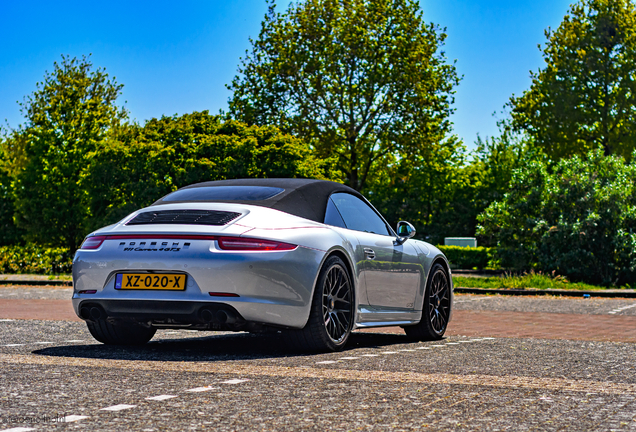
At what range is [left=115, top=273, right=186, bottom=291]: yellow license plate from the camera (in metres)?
6.10

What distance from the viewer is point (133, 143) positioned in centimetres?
2680

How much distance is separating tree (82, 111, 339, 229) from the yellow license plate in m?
19.8

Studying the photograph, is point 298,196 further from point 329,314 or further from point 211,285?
point 211,285

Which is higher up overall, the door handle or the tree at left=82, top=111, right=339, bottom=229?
the tree at left=82, top=111, right=339, bottom=229

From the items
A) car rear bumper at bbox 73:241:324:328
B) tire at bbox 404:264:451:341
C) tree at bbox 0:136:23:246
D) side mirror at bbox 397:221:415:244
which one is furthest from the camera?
tree at bbox 0:136:23:246

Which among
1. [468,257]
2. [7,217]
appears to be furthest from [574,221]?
[7,217]

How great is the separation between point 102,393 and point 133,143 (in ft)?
75.7

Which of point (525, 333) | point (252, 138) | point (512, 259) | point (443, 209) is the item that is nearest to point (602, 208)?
point (512, 259)

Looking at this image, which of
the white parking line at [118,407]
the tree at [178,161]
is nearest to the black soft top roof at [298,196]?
the white parking line at [118,407]

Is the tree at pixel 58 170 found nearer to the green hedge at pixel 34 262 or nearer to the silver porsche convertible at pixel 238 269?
the green hedge at pixel 34 262

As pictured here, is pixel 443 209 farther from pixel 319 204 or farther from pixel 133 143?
pixel 319 204

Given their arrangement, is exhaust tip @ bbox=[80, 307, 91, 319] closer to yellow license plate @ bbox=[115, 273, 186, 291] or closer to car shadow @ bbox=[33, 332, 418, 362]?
car shadow @ bbox=[33, 332, 418, 362]

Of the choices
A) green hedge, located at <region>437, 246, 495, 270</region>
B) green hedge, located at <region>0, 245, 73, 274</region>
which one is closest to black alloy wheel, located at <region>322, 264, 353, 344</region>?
green hedge, located at <region>0, 245, 73, 274</region>

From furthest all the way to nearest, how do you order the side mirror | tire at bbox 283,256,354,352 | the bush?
1. the bush
2. the side mirror
3. tire at bbox 283,256,354,352
